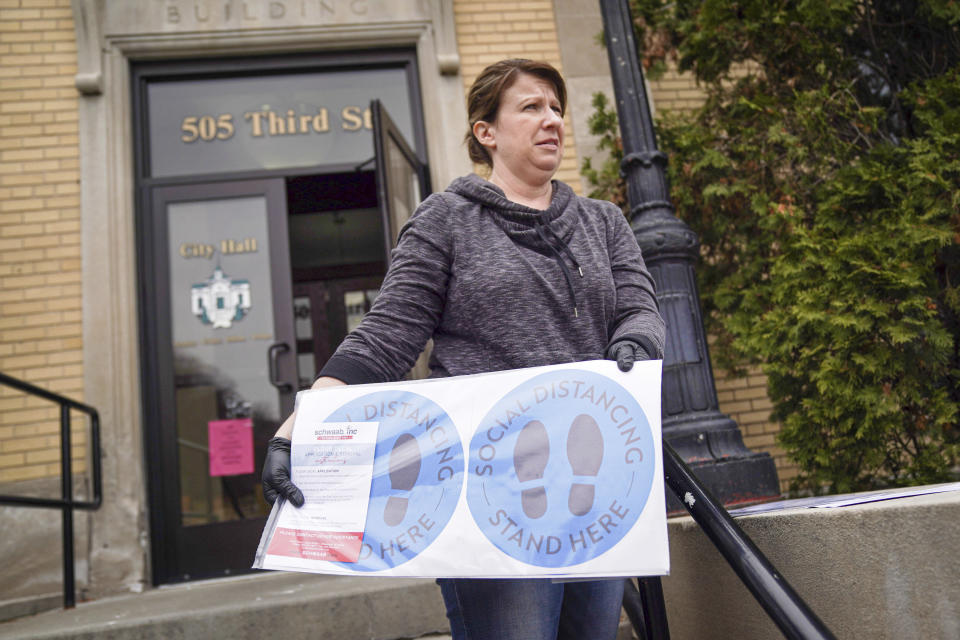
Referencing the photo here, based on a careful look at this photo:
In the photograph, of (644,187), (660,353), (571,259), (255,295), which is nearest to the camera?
(660,353)

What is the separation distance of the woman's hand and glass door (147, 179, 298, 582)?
3.56 m

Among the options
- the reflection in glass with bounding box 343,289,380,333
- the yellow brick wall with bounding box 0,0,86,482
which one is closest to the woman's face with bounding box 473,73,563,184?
the yellow brick wall with bounding box 0,0,86,482

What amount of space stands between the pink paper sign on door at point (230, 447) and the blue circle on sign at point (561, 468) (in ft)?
12.8

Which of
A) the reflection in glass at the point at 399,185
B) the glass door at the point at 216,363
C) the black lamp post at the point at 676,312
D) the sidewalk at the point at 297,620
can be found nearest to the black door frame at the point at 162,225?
the glass door at the point at 216,363

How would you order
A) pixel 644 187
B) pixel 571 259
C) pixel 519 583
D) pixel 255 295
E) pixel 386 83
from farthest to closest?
pixel 386 83 < pixel 255 295 < pixel 644 187 < pixel 571 259 < pixel 519 583

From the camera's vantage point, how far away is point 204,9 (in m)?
5.18

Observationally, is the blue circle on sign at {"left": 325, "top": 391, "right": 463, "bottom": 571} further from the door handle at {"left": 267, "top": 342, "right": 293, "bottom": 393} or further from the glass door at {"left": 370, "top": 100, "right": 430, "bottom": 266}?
the door handle at {"left": 267, "top": 342, "right": 293, "bottom": 393}

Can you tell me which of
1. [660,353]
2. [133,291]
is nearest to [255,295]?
[133,291]

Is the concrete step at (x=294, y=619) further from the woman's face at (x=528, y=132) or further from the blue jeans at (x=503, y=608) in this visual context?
the woman's face at (x=528, y=132)

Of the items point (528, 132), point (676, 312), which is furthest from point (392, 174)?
point (528, 132)

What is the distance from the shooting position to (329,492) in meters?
1.41

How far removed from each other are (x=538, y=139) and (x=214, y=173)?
429 cm

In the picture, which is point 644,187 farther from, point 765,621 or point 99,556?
point 99,556

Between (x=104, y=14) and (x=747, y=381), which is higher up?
(x=104, y=14)
